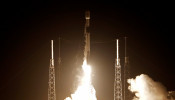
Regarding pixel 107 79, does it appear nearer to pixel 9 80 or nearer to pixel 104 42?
pixel 104 42

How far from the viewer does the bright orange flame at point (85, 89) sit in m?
27.4

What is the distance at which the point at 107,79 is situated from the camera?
32.7m

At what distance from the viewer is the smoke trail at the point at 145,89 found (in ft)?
96.3

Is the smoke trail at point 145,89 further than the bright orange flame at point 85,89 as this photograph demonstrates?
Yes

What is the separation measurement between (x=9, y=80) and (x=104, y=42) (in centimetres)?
986

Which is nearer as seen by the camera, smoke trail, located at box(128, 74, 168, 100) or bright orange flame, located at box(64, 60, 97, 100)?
bright orange flame, located at box(64, 60, 97, 100)

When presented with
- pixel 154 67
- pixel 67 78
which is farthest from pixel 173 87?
pixel 67 78

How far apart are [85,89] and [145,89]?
16.6ft

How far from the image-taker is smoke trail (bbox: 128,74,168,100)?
96.3 feet

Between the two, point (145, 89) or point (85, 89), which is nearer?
point (85, 89)

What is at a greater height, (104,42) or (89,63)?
(104,42)

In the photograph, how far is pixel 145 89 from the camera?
2931cm

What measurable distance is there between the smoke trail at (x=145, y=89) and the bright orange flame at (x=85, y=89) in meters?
3.48

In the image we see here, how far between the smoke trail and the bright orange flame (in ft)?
11.4
